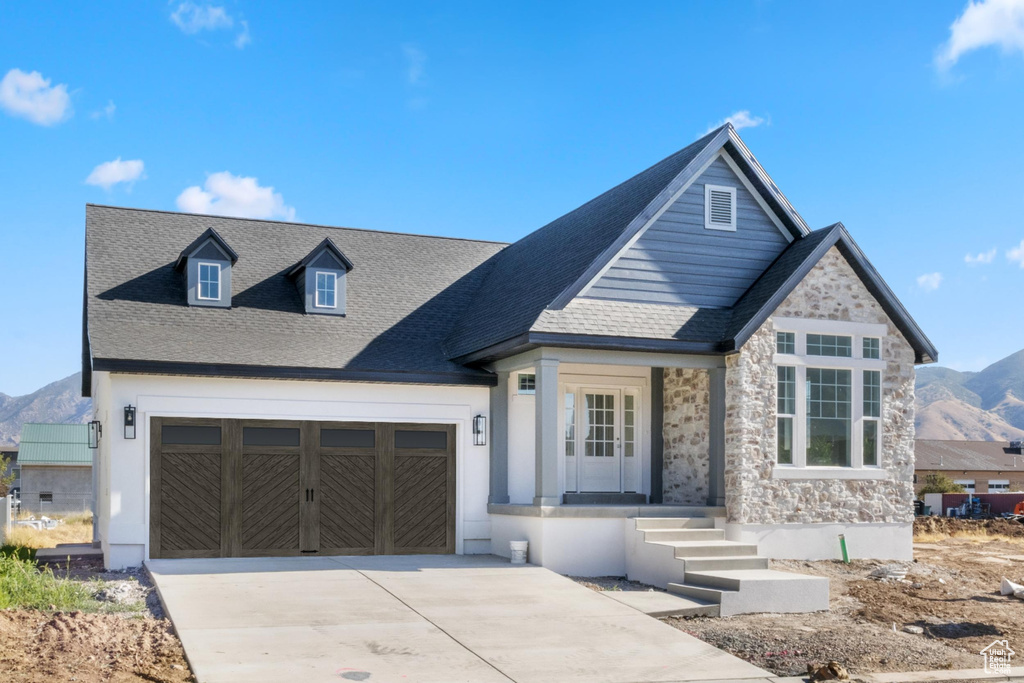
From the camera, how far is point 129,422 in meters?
16.0

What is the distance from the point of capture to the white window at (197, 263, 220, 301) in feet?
60.2

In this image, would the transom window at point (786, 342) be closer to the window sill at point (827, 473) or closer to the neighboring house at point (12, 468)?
the window sill at point (827, 473)

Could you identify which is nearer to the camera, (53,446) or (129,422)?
(129,422)

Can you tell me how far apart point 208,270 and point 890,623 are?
12.6m

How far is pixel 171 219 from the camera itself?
67.2 feet

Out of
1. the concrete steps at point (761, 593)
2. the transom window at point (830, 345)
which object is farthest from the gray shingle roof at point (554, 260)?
the concrete steps at point (761, 593)

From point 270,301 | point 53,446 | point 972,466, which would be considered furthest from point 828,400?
point 972,466

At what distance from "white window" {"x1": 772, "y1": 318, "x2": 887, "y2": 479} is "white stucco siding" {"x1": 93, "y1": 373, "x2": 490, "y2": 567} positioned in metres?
5.18

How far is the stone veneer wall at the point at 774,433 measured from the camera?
53.5 feet

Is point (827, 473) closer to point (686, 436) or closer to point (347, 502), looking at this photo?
point (686, 436)

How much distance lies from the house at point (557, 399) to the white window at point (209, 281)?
0.17 ft

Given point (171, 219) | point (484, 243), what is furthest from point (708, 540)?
point (171, 219)

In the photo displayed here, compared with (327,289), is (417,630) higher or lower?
lower

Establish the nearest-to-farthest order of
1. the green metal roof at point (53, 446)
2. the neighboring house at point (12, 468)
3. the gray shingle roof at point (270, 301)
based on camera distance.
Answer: the gray shingle roof at point (270, 301) → the green metal roof at point (53, 446) → the neighboring house at point (12, 468)
